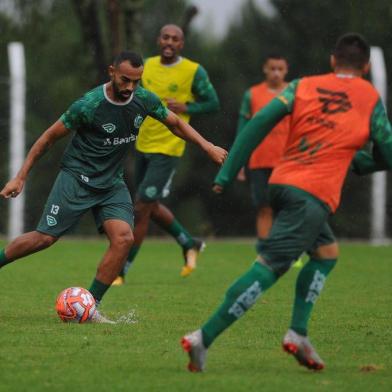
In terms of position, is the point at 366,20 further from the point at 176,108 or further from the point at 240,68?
the point at 176,108

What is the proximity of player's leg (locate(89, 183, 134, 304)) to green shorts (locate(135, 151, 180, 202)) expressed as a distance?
2934 millimetres

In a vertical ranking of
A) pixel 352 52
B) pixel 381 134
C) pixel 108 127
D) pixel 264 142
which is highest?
pixel 352 52

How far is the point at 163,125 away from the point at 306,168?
5.75 metres

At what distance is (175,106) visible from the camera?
11.9 m

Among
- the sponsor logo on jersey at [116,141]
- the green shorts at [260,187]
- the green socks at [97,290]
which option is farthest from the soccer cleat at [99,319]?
the green shorts at [260,187]

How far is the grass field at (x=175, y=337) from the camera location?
626cm

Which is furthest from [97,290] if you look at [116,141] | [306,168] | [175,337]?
[306,168]

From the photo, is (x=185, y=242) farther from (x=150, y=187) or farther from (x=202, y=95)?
(x=202, y=95)

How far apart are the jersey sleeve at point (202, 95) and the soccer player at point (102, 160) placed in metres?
3.18

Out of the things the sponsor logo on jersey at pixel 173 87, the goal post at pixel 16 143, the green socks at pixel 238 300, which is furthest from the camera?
the goal post at pixel 16 143

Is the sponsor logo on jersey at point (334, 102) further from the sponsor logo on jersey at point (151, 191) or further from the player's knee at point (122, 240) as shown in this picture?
the sponsor logo on jersey at point (151, 191)

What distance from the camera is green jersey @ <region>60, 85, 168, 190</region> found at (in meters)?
8.59

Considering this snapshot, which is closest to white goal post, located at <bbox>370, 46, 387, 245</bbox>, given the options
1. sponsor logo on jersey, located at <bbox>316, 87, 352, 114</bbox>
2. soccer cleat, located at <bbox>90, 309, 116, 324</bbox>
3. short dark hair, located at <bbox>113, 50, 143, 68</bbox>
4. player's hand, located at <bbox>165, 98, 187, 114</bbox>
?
player's hand, located at <bbox>165, 98, 187, 114</bbox>

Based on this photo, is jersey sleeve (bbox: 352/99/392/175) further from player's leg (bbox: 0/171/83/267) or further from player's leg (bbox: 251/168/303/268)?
player's leg (bbox: 251/168/303/268)
